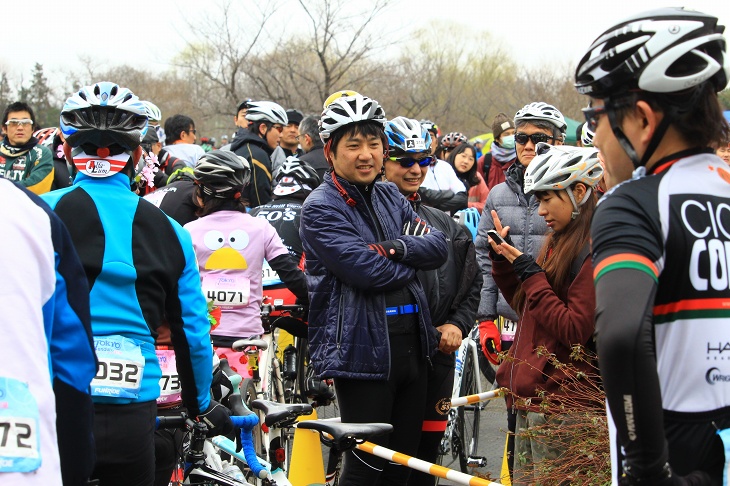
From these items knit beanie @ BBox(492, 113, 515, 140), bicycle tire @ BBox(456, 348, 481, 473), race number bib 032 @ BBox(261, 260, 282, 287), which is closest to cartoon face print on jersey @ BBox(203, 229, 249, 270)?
race number bib 032 @ BBox(261, 260, 282, 287)

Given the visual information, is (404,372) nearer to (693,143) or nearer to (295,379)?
(693,143)

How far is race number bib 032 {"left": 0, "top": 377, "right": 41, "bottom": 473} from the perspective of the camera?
6.80ft

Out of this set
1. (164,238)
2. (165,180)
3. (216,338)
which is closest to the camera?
(164,238)

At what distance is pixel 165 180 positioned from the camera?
1007cm

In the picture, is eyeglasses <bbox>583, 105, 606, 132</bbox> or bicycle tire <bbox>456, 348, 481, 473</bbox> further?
bicycle tire <bbox>456, 348, 481, 473</bbox>

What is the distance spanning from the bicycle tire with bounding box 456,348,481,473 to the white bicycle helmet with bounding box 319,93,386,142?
290 centimetres

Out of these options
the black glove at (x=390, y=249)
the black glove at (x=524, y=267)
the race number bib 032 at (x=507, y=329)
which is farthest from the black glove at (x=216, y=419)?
the race number bib 032 at (x=507, y=329)

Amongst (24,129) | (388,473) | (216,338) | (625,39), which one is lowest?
(388,473)

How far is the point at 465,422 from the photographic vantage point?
7445mm

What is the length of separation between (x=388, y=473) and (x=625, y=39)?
3.22m

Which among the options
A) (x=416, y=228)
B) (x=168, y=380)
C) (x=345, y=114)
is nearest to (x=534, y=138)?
(x=416, y=228)

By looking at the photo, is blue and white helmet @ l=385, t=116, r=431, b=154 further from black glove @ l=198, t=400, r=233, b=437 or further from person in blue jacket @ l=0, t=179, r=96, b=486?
person in blue jacket @ l=0, t=179, r=96, b=486

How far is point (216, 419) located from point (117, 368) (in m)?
0.77

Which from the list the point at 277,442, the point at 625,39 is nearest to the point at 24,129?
the point at 277,442
